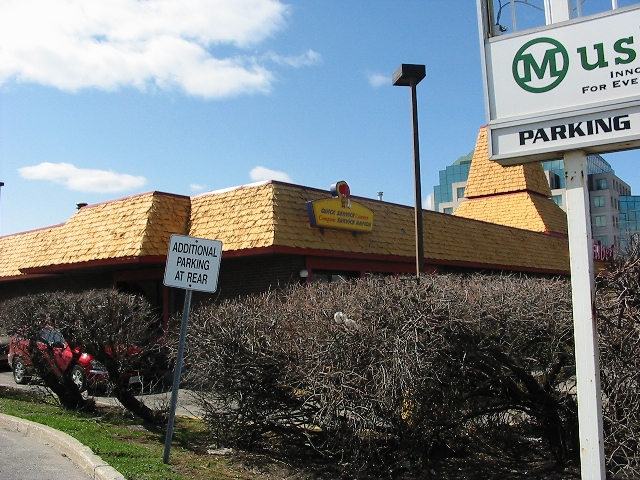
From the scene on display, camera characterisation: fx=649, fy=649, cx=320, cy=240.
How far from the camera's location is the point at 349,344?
659cm

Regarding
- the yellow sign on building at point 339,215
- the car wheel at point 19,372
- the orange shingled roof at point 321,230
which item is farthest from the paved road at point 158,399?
the yellow sign on building at point 339,215

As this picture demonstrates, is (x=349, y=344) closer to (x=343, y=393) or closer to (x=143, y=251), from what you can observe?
(x=343, y=393)

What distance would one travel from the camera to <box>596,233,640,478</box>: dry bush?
5.83 m

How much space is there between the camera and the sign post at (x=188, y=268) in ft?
24.8

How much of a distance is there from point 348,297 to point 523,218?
2346cm

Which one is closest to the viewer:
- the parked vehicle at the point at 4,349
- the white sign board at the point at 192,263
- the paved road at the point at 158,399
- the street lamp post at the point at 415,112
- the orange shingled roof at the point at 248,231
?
the white sign board at the point at 192,263

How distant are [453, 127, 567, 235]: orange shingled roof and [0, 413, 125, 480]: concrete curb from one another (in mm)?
22969

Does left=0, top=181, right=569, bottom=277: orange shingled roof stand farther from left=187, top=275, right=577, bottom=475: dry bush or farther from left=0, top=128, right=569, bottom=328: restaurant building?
left=187, top=275, right=577, bottom=475: dry bush

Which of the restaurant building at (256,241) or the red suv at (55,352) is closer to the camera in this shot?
the red suv at (55,352)

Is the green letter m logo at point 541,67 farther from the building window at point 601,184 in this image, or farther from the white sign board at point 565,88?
the building window at point 601,184

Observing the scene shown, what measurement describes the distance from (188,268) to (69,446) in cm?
272

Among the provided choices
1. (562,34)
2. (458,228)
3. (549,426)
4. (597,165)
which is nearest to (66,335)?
(549,426)

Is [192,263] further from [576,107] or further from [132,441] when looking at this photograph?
[576,107]

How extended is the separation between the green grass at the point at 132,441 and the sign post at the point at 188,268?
40 centimetres
